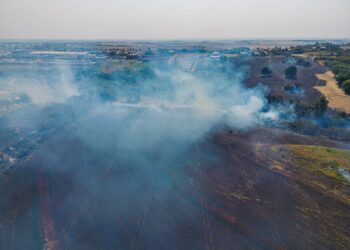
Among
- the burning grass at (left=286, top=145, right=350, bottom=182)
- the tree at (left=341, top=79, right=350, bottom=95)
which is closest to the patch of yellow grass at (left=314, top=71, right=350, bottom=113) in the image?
the tree at (left=341, top=79, right=350, bottom=95)

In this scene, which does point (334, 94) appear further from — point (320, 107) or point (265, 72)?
point (265, 72)

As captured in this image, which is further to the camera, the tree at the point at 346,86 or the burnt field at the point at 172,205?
the tree at the point at 346,86

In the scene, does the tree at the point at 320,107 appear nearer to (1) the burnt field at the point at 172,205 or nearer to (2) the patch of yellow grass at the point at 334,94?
(2) the patch of yellow grass at the point at 334,94

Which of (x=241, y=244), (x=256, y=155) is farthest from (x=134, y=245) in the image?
(x=256, y=155)

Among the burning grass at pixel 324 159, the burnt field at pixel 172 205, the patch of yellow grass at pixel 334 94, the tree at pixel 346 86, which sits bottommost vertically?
the burnt field at pixel 172 205

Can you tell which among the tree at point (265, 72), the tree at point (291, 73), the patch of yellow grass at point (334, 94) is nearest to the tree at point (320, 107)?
the patch of yellow grass at point (334, 94)

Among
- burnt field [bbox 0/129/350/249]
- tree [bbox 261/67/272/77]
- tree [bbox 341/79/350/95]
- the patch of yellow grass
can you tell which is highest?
tree [bbox 261/67/272/77]

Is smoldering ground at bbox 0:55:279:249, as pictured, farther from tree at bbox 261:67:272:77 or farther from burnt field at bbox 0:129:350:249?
tree at bbox 261:67:272:77
